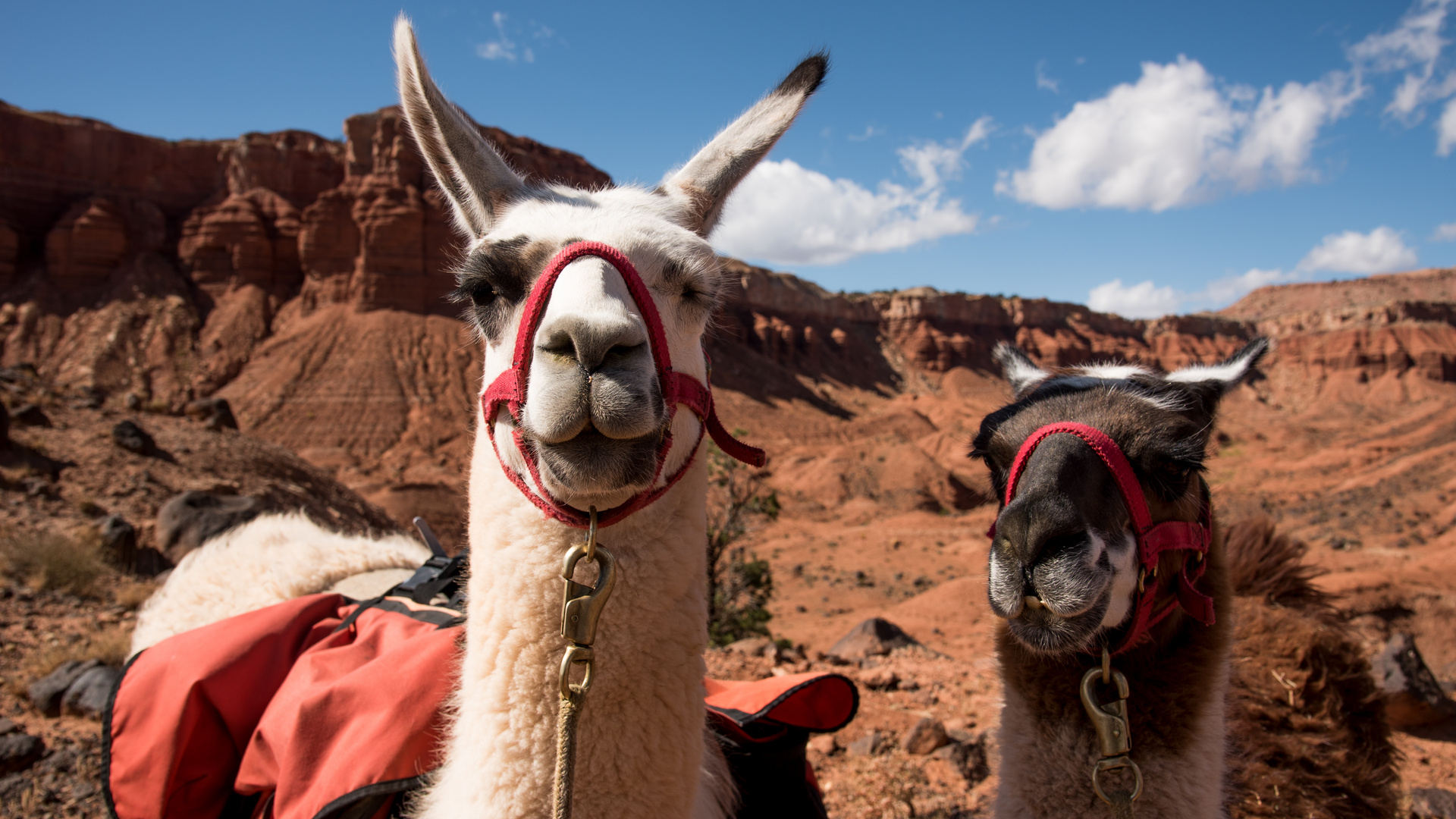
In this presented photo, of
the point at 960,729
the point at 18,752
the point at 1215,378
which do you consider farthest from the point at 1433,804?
the point at 18,752

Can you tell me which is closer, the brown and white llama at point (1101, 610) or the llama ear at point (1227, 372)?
the brown and white llama at point (1101, 610)

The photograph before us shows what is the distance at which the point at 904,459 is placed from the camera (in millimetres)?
30391

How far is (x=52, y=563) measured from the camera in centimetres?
650

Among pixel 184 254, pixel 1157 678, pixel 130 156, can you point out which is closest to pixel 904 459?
pixel 1157 678

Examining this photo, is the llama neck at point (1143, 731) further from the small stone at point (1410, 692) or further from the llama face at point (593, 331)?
the small stone at point (1410, 692)

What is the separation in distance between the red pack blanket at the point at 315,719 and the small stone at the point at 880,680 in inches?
145

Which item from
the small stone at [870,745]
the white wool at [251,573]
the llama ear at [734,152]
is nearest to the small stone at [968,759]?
the small stone at [870,745]

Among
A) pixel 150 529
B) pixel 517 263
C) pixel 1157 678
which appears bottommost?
pixel 150 529

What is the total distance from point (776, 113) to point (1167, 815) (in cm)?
259

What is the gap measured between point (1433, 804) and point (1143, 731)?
12.0ft

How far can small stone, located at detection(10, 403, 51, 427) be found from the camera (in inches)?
405

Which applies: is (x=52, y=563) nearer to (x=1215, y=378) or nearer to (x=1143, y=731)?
(x=1143, y=731)

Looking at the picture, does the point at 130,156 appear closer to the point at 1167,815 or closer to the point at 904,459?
the point at 904,459

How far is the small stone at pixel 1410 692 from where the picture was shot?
574 cm
